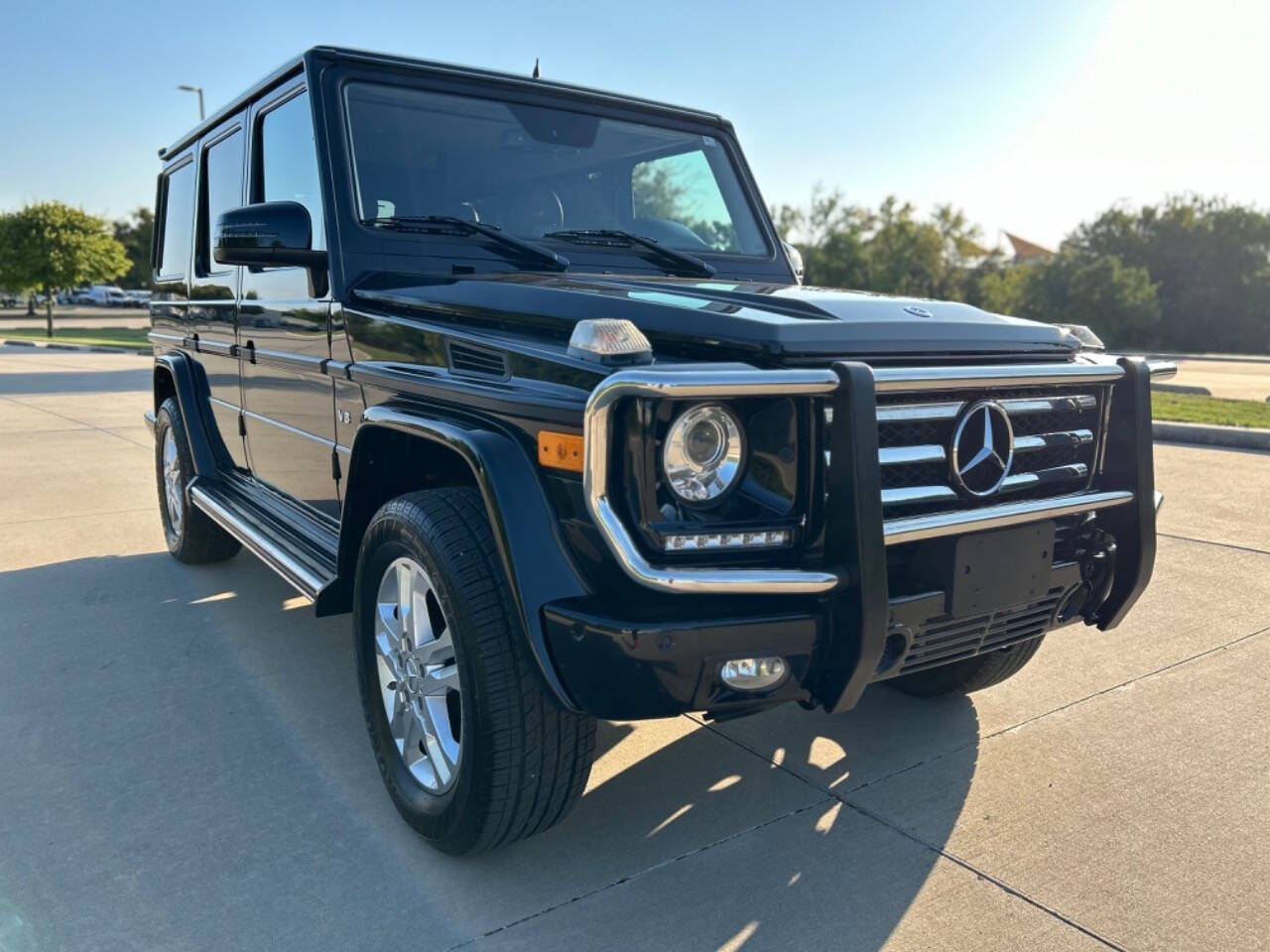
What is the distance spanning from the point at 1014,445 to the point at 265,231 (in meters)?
2.29

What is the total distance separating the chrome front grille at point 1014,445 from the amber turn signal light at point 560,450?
0.66 meters

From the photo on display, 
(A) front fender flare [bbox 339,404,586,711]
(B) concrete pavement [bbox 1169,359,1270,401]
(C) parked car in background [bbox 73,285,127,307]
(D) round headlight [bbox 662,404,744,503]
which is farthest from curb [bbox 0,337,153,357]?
(C) parked car in background [bbox 73,285,127,307]

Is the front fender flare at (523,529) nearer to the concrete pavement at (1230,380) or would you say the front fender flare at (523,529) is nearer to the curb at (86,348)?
the concrete pavement at (1230,380)

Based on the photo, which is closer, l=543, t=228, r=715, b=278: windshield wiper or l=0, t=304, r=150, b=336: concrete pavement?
l=543, t=228, r=715, b=278: windshield wiper

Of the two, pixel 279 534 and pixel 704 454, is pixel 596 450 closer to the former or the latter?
pixel 704 454

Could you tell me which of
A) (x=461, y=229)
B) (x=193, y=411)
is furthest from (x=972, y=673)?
(x=193, y=411)

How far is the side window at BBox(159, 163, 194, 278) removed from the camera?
528 centimetres

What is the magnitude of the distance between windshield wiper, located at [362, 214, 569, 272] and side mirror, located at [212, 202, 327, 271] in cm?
23

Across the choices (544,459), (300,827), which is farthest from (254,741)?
(544,459)

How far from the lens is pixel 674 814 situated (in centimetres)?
288

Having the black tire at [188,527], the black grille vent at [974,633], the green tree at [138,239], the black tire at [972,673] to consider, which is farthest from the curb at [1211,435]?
the green tree at [138,239]

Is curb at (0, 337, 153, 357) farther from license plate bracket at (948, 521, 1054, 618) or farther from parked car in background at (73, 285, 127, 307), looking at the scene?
parked car in background at (73, 285, 127, 307)

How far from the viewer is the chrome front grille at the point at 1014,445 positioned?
2361mm

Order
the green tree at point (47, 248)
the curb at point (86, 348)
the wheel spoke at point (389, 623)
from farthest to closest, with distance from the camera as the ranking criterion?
the green tree at point (47, 248) → the curb at point (86, 348) → the wheel spoke at point (389, 623)
